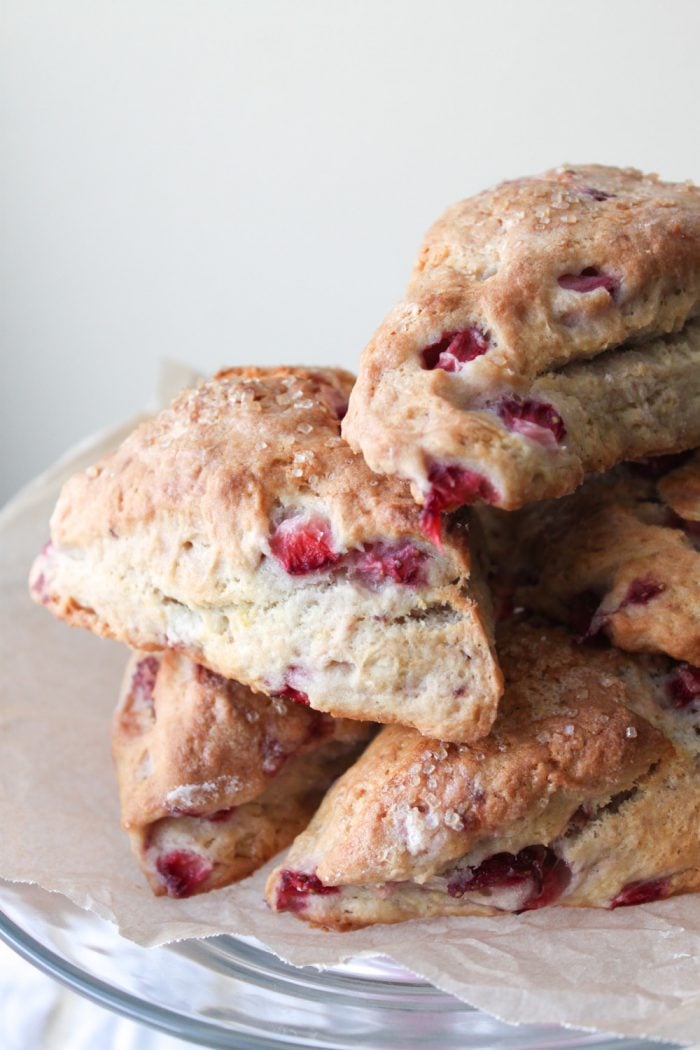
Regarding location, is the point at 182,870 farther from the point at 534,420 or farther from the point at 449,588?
the point at 534,420

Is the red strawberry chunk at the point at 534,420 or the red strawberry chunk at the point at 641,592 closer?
the red strawberry chunk at the point at 534,420

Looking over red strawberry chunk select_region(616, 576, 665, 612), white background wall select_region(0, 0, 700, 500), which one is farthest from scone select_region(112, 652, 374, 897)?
white background wall select_region(0, 0, 700, 500)

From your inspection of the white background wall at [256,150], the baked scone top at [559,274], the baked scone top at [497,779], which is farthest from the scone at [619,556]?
the white background wall at [256,150]

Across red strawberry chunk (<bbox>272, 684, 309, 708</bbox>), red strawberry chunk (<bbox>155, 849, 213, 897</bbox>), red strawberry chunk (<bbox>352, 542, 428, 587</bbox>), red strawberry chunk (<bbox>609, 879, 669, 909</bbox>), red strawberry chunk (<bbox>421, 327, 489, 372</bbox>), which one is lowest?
red strawberry chunk (<bbox>609, 879, 669, 909</bbox>)

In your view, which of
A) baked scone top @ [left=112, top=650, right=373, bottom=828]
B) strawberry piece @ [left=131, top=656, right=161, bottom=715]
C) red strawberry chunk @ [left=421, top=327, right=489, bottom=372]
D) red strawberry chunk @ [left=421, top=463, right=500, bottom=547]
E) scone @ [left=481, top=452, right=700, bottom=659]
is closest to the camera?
red strawberry chunk @ [left=421, top=463, right=500, bottom=547]

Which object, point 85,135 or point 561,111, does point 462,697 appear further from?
point 85,135

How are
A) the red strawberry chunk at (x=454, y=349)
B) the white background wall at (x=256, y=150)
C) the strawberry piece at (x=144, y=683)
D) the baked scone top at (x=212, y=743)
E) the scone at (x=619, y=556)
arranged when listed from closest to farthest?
the red strawberry chunk at (x=454, y=349)
the scone at (x=619, y=556)
the baked scone top at (x=212, y=743)
the strawberry piece at (x=144, y=683)
the white background wall at (x=256, y=150)

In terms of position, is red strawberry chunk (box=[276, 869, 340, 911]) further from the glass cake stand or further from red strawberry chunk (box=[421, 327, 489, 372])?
red strawberry chunk (box=[421, 327, 489, 372])

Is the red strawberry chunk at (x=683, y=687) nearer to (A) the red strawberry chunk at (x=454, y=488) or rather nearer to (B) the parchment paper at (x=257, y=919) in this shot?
(B) the parchment paper at (x=257, y=919)
